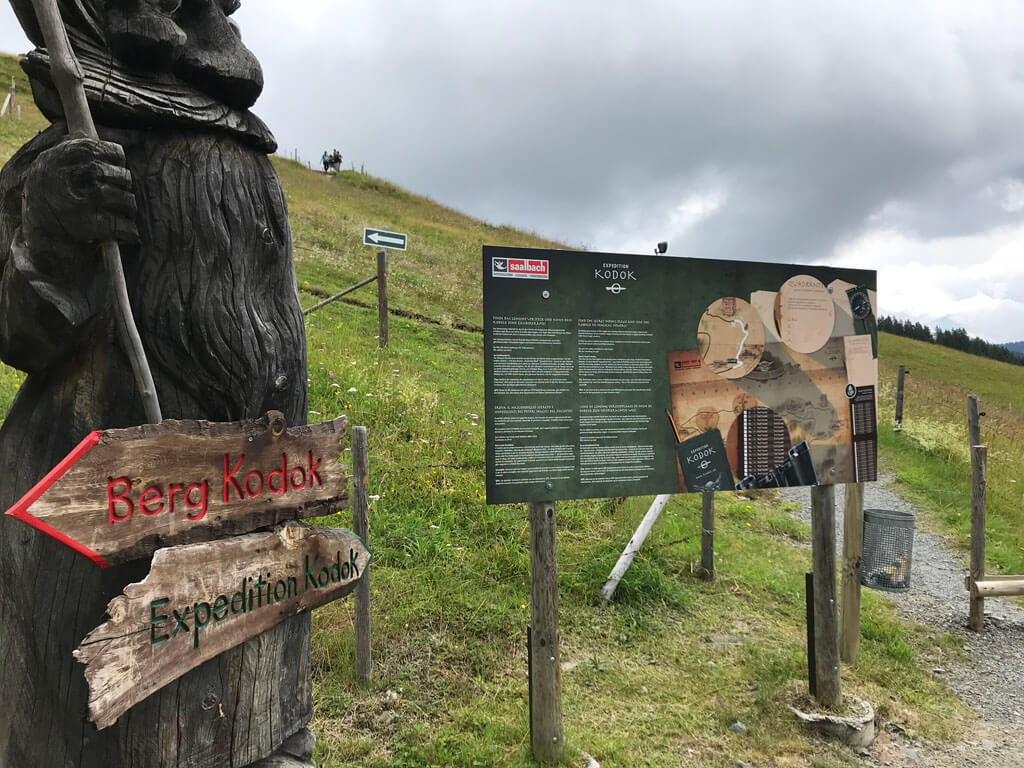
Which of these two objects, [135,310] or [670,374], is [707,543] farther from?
[135,310]

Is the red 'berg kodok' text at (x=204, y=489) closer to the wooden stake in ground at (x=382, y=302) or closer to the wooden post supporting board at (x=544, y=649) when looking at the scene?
the wooden post supporting board at (x=544, y=649)

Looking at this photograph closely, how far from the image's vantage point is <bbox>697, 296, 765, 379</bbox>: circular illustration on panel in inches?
154

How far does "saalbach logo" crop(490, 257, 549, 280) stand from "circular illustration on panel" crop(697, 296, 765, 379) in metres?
1.05

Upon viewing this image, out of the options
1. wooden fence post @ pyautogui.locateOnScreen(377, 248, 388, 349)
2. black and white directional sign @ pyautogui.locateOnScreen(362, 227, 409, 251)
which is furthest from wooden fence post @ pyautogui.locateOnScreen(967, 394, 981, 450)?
wooden fence post @ pyautogui.locateOnScreen(377, 248, 388, 349)

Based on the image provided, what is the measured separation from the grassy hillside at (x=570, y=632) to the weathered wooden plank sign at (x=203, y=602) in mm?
2143

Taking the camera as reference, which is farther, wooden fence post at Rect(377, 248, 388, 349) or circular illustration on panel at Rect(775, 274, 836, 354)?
wooden fence post at Rect(377, 248, 388, 349)

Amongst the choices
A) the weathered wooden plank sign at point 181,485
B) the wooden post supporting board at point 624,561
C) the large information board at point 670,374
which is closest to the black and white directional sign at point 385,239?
the wooden post supporting board at point 624,561

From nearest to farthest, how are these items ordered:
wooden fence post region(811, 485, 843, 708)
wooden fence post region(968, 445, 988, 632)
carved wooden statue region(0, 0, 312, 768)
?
carved wooden statue region(0, 0, 312, 768) < wooden fence post region(811, 485, 843, 708) < wooden fence post region(968, 445, 988, 632)

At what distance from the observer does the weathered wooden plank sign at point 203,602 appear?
1.46 meters

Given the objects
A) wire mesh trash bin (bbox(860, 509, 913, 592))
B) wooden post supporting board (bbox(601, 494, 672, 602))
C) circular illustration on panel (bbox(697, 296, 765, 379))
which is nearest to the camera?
circular illustration on panel (bbox(697, 296, 765, 379))

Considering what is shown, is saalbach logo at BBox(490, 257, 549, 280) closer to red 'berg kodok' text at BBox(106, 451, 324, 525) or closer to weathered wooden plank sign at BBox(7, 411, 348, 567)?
weathered wooden plank sign at BBox(7, 411, 348, 567)

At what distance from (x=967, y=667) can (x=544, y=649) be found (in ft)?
13.7

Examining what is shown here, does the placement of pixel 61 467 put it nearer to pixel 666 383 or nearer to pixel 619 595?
pixel 666 383

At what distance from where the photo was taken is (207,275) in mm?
1813
